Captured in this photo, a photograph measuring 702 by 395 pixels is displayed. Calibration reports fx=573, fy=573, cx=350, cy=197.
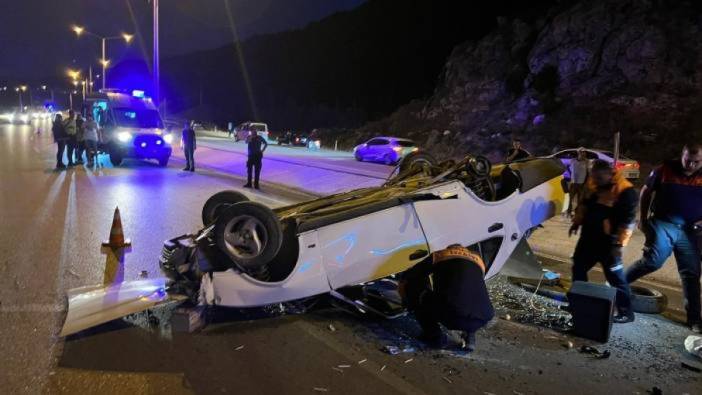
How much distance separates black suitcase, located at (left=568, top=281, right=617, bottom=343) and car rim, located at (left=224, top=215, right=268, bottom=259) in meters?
2.57

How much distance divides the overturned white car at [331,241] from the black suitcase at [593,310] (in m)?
0.76

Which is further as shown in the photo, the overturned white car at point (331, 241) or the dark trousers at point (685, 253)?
the dark trousers at point (685, 253)

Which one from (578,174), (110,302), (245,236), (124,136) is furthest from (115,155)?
(245,236)

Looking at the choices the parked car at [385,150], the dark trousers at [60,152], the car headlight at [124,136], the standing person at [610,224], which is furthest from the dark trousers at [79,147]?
the standing person at [610,224]

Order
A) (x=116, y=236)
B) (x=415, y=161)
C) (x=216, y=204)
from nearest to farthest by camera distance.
→ (x=216, y=204)
(x=415, y=161)
(x=116, y=236)

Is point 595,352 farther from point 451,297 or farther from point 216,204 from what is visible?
point 216,204

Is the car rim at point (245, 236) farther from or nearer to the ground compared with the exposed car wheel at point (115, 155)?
farther from the ground

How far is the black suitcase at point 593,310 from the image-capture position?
14.8ft

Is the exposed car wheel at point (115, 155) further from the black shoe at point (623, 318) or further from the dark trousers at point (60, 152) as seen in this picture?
the black shoe at point (623, 318)

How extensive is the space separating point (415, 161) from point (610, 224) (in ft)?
7.16

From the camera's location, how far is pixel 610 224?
497 cm

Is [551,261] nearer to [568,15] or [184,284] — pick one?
[184,284]

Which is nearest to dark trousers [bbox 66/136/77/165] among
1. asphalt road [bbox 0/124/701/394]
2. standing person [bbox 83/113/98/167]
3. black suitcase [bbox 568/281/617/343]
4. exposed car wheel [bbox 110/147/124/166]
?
standing person [bbox 83/113/98/167]

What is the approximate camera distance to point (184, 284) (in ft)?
15.1
